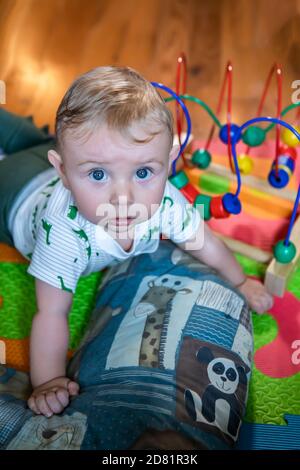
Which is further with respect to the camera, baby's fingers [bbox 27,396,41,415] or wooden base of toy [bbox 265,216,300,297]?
wooden base of toy [bbox 265,216,300,297]

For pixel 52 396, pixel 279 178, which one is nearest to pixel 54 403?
pixel 52 396

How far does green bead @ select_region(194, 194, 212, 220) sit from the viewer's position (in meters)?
0.97

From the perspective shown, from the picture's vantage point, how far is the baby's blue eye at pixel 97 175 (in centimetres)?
66

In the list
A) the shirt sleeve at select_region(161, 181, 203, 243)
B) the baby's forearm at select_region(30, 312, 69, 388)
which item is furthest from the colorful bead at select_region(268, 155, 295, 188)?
the baby's forearm at select_region(30, 312, 69, 388)

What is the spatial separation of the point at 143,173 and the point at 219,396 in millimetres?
296

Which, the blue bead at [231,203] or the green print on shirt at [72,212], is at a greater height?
the green print on shirt at [72,212]

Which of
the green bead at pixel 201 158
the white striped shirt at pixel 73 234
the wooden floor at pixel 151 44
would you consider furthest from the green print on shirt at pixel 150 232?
the wooden floor at pixel 151 44

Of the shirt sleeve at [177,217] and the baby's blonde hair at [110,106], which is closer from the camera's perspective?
the baby's blonde hair at [110,106]

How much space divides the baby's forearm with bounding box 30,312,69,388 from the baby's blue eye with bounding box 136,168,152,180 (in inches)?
9.6

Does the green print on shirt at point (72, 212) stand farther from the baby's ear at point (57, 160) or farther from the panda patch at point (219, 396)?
the panda patch at point (219, 396)

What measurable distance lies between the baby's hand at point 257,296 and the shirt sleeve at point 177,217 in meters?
0.14

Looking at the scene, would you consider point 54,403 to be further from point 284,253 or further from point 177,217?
point 284,253

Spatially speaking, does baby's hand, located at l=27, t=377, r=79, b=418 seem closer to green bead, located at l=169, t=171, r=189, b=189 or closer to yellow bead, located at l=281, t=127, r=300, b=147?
green bead, located at l=169, t=171, r=189, b=189

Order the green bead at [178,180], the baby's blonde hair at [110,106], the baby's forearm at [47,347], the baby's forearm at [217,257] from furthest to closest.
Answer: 1. the green bead at [178,180]
2. the baby's forearm at [217,257]
3. the baby's forearm at [47,347]
4. the baby's blonde hair at [110,106]
